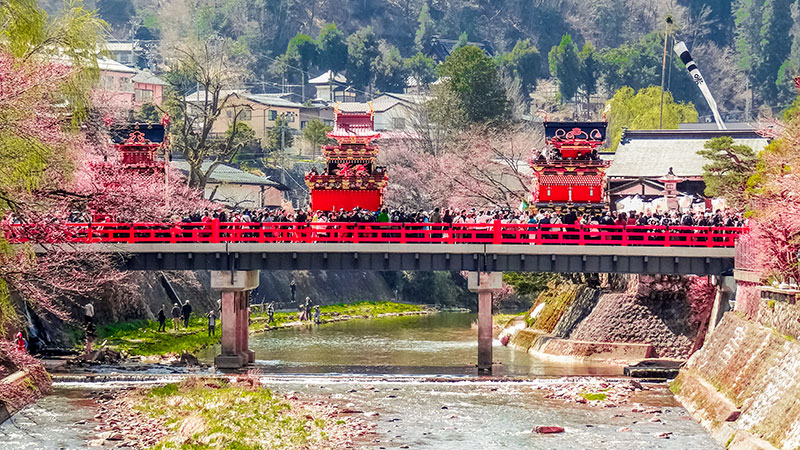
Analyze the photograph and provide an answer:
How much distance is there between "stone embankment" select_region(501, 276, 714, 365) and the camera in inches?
2295

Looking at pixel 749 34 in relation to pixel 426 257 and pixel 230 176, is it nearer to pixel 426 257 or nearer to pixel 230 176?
pixel 230 176

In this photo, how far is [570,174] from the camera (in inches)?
2566

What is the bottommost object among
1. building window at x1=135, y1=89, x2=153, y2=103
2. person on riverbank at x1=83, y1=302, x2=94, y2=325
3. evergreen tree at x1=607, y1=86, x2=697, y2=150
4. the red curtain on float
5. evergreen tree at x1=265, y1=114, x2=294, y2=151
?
person on riverbank at x1=83, y1=302, x2=94, y2=325

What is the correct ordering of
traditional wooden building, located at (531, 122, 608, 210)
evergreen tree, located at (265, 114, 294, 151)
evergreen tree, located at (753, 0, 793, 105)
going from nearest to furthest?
traditional wooden building, located at (531, 122, 608, 210), evergreen tree, located at (265, 114, 294, 151), evergreen tree, located at (753, 0, 793, 105)

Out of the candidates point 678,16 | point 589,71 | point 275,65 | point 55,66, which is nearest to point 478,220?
point 55,66

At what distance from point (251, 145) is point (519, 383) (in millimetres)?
75087

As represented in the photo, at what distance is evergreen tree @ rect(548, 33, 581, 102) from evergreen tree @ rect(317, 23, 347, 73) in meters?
24.1

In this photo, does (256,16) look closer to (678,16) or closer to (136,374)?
(678,16)

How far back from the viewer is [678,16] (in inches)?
7864

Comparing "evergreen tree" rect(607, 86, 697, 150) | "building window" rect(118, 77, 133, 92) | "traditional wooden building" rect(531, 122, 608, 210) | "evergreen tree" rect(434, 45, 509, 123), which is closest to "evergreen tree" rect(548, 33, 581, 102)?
"evergreen tree" rect(607, 86, 697, 150)

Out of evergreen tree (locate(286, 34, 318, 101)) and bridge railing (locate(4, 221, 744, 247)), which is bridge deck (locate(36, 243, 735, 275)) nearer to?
bridge railing (locate(4, 221, 744, 247))

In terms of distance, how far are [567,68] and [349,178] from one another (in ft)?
314

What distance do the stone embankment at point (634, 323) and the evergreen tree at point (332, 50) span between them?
342 ft

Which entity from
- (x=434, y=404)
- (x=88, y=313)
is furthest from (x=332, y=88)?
(x=434, y=404)
